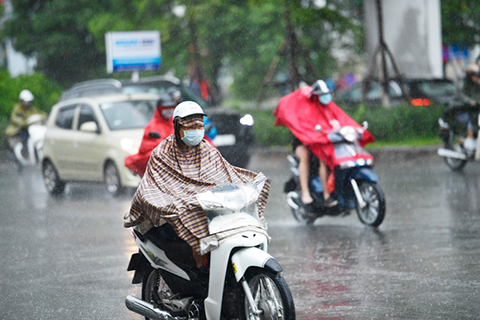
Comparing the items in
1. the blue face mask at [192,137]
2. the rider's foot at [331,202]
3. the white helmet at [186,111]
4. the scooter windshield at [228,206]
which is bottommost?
the rider's foot at [331,202]

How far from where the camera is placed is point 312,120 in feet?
33.2

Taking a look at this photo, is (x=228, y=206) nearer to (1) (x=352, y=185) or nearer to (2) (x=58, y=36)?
(1) (x=352, y=185)

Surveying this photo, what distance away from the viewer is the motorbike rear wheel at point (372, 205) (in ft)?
31.1

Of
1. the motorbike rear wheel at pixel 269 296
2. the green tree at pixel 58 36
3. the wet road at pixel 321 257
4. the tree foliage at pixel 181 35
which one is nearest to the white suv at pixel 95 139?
the wet road at pixel 321 257

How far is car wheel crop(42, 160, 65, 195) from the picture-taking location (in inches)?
598

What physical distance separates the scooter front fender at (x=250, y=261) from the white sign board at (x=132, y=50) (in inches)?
853

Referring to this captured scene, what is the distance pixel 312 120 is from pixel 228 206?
5115 mm

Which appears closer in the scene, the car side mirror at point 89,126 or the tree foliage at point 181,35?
the car side mirror at point 89,126

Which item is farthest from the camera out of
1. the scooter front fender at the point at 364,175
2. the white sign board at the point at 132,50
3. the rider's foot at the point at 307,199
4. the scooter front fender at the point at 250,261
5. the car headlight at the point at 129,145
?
the white sign board at the point at 132,50

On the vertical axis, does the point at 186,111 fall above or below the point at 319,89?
above

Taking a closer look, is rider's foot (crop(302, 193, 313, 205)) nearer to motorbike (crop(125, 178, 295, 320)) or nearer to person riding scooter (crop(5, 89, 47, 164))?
motorbike (crop(125, 178, 295, 320))

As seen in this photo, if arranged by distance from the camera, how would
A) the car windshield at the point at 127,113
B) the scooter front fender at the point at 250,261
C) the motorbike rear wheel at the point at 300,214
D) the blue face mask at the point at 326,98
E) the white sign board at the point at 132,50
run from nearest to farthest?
the scooter front fender at the point at 250,261 → the blue face mask at the point at 326,98 → the motorbike rear wheel at the point at 300,214 → the car windshield at the point at 127,113 → the white sign board at the point at 132,50

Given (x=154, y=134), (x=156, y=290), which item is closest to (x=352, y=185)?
(x=154, y=134)

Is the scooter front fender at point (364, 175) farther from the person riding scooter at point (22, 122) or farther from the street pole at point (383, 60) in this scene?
the person riding scooter at point (22, 122)
